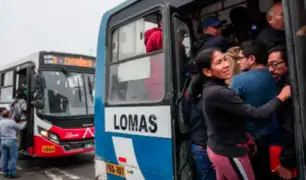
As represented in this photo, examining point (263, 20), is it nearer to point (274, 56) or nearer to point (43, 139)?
point (274, 56)

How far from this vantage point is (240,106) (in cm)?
177

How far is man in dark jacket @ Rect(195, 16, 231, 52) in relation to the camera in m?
2.44

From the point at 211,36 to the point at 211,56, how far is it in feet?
2.31

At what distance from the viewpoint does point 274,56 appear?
1.93 metres

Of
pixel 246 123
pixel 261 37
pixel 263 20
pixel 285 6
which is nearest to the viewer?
pixel 285 6

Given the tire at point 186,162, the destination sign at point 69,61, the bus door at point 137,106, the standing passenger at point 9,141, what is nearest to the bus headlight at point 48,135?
the standing passenger at point 9,141

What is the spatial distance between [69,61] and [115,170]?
16.5 ft

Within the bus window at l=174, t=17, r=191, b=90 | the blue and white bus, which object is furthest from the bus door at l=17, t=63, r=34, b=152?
the bus window at l=174, t=17, r=191, b=90

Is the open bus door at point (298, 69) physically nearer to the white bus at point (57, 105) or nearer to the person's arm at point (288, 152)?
the person's arm at point (288, 152)

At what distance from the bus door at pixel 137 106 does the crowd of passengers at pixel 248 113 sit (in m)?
0.31

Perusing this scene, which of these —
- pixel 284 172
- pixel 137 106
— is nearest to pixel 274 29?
pixel 284 172

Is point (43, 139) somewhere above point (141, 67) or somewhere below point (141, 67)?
below

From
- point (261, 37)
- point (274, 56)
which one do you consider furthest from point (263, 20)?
point (274, 56)

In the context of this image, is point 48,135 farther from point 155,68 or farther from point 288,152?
point 288,152
